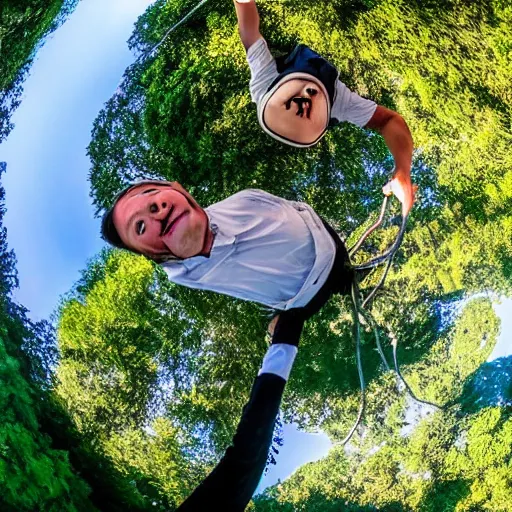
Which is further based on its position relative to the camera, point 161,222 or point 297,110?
point 297,110

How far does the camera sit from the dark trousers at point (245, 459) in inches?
45.1

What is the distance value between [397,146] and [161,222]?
0.50 metres

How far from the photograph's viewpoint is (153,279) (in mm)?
1240

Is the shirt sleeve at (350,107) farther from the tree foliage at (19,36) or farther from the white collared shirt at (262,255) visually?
the tree foliage at (19,36)

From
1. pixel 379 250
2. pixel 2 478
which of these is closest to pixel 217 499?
pixel 2 478

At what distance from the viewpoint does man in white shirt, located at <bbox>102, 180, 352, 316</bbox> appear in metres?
1.05

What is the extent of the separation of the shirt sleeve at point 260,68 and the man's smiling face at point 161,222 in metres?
0.28

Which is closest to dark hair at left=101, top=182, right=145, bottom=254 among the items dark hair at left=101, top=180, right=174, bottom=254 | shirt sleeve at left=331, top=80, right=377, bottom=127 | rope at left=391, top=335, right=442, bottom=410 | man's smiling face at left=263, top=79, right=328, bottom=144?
dark hair at left=101, top=180, right=174, bottom=254

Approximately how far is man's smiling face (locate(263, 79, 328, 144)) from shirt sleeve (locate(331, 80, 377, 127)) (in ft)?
0.13

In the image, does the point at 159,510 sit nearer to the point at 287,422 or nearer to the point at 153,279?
the point at 287,422

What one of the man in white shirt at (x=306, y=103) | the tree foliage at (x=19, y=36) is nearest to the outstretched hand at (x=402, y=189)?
the man in white shirt at (x=306, y=103)

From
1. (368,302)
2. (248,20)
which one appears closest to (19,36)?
(248,20)

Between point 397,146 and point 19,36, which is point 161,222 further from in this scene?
point 19,36

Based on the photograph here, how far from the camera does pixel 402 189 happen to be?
4.25 feet
